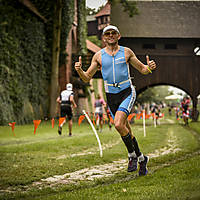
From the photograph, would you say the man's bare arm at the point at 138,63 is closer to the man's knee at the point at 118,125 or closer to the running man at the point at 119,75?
the running man at the point at 119,75

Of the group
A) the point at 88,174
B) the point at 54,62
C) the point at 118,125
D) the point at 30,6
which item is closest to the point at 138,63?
the point at 118,125

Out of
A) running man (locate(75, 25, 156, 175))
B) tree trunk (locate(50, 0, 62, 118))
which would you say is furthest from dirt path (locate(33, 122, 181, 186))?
tree trunk (locate(50, 0, 62, 118))

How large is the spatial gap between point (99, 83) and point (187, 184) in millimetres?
33636

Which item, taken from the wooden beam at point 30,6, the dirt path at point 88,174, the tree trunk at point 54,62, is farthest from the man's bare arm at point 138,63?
the tree trunk at point 54,62

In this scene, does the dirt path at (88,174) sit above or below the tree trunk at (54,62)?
below

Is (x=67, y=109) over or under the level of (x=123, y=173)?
over

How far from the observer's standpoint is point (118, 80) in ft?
15.9

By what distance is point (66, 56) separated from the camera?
26.0 metres

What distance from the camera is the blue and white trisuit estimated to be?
481 centimetres

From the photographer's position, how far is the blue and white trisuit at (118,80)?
4.81 meters

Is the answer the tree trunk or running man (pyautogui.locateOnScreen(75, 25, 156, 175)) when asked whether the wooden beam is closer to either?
the tree trunk

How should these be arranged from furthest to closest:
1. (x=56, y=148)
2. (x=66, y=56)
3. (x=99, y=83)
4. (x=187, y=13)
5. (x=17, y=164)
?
(x=99, y=83), (x=66, y=56), (x=56, y=148), (x=17, y=164), (x=187, y=13)

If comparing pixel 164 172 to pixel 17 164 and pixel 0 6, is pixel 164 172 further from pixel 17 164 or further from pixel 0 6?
pixel 0 6

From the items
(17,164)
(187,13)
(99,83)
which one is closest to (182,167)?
(187,13)
